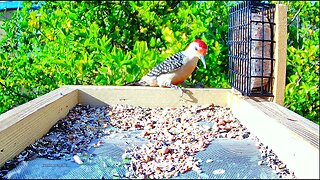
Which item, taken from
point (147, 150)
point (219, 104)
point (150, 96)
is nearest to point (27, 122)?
point (147, 150)

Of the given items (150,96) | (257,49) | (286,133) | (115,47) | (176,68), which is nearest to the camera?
(286,133)

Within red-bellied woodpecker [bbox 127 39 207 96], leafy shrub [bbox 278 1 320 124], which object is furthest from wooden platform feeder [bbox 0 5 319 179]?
leafy shrub [bbox 278 1 320 124]

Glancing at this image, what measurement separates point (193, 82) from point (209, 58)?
0.64 ft

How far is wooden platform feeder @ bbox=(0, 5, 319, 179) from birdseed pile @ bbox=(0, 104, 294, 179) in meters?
0.03

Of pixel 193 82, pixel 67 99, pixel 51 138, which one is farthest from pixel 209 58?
pixel 51 138

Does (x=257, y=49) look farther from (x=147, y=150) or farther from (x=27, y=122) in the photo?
(x=27, y=122)

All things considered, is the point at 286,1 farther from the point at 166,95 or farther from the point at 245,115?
the point at 245,115

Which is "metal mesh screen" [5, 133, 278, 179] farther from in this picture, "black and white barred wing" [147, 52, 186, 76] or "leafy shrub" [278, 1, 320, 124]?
"leafy shrub" [278, 1, 320, 124]

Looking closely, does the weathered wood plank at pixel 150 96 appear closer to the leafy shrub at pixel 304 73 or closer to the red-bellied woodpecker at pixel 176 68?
the red-bellied woodpecker at pixel 176 68

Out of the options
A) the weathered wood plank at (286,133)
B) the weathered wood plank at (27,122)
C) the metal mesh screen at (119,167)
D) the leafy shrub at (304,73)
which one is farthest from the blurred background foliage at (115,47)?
the metal mesh screen at (119,167)

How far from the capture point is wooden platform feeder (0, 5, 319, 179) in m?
1.08

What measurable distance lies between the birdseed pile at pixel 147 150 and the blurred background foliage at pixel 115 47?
82 cm

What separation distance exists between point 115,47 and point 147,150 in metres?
1.80

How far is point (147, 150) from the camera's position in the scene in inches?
51.9
